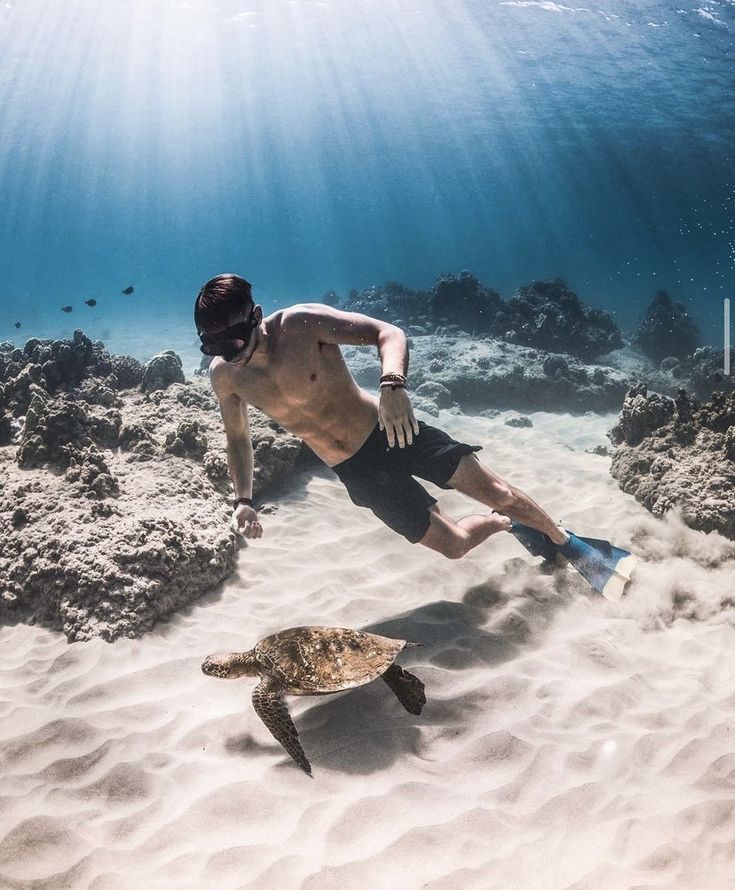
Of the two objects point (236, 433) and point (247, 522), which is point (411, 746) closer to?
point (247, 522)

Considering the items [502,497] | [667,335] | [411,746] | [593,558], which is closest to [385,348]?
[502,497]

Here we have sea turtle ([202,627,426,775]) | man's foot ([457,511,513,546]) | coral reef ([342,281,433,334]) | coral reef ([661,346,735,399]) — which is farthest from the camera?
coral reef ([342,281,433,334])

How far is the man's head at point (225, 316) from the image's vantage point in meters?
2.98

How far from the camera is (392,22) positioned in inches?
1105

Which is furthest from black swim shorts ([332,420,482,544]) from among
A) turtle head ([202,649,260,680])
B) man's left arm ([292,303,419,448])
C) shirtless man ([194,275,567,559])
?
turtle head ([202,649,260,680])

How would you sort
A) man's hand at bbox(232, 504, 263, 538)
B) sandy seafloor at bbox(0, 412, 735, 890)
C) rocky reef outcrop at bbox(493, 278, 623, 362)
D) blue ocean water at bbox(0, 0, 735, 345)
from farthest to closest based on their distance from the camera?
blue ocean water at bbox(0, 0, 735, 345)
rocky reef outcrop at bbox(493, 278, 623, 362)
man's hand at bbox(232, 504, 263, 538)
sandy seafloor at bbox(0, 412, 735, 890)

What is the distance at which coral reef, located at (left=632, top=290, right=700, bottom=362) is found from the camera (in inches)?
698

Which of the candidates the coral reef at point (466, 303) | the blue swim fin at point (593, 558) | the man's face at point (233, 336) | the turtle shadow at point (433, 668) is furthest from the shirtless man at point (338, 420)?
the coral reef at point (466, 303)

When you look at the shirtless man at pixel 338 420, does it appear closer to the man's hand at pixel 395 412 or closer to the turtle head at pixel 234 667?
the man's hand at pixel 395 412

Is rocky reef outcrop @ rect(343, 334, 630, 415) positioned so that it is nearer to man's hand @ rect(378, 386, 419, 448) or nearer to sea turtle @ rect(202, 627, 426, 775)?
man's hand @ rect(378, 386, 419, 448)

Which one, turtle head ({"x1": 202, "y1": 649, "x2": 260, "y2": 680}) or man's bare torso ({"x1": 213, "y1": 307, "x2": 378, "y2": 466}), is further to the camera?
man's bare torso ({"x1": 213, "y1": 307, "x2": 378, "y2": 466})

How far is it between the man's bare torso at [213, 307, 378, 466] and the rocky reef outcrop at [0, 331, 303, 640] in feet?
4.87

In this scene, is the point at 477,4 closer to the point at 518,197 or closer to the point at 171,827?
the point at 171,827

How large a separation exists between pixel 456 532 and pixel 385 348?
1.69 metres
